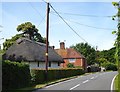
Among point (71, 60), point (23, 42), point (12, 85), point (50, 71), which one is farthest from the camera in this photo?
point (71, 60)

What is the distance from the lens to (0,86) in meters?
23.5

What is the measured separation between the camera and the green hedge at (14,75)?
2528 centimetres

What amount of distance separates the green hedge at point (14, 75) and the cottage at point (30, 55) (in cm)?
2164

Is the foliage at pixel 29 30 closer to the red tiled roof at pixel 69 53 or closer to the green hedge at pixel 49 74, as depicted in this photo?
the red tiled roof at pixel 69 53

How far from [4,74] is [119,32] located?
1519cm

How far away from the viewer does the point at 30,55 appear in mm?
53250

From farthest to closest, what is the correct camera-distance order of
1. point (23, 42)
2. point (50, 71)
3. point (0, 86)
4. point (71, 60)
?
point (71, 60) < point (23, 42) < point (50, 71) < point (0, 86)

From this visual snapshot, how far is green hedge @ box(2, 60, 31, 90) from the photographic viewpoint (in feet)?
83.0

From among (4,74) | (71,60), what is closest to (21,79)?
(4,74)

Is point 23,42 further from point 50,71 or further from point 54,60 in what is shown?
point 50,71

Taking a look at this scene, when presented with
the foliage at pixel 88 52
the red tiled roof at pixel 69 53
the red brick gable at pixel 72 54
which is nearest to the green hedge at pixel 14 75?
the red brick gable at pixel 72 54

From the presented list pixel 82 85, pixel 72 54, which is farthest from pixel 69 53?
pixel 82 85

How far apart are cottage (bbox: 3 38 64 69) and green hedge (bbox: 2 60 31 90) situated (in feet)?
71.0

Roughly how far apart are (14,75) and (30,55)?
2585 cm
